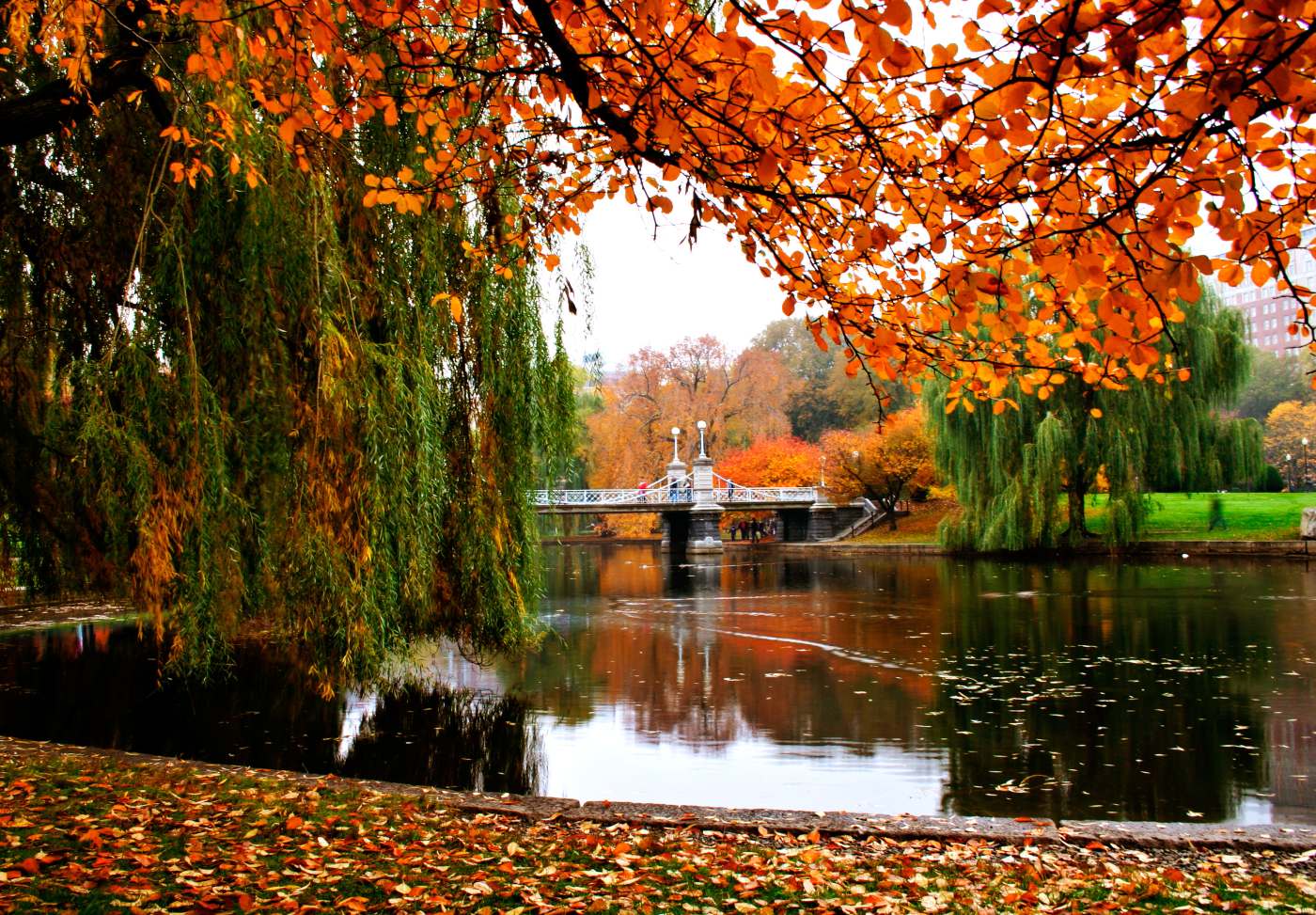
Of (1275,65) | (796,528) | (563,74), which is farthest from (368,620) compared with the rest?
(796,528)

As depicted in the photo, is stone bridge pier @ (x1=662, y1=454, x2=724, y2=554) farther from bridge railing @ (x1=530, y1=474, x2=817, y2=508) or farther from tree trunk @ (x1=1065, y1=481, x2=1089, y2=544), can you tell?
tree trunk @ (x1=1065, y1=481, x2=1089, y2=544)

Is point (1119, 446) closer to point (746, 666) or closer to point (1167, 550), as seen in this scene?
point (1167, 550)

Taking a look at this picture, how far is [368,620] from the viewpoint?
567 centimetres

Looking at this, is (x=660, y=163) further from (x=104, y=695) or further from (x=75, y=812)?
(x=104, y=695)

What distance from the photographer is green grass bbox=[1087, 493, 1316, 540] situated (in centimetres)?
2631

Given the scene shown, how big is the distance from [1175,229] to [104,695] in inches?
425

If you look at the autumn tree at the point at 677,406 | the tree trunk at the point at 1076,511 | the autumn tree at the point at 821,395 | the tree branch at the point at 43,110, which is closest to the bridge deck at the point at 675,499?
the autumn tree at the point at 677,406

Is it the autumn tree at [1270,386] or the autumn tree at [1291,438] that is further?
the autumn tree at [1270,386]

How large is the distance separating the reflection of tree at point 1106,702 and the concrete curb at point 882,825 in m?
1.54

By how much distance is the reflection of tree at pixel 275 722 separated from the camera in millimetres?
7570

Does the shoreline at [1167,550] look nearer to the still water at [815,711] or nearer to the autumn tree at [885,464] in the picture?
the autumn tree at [885,464]

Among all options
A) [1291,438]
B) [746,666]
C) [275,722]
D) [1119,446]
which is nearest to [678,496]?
[1119,446]

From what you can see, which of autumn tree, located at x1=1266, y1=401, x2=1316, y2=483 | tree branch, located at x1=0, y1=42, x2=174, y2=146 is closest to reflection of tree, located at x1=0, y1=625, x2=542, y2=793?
tree branch, located at x1=0, y1=42, x2=174, y2=146

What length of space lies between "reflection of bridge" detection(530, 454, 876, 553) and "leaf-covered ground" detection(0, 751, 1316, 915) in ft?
105
